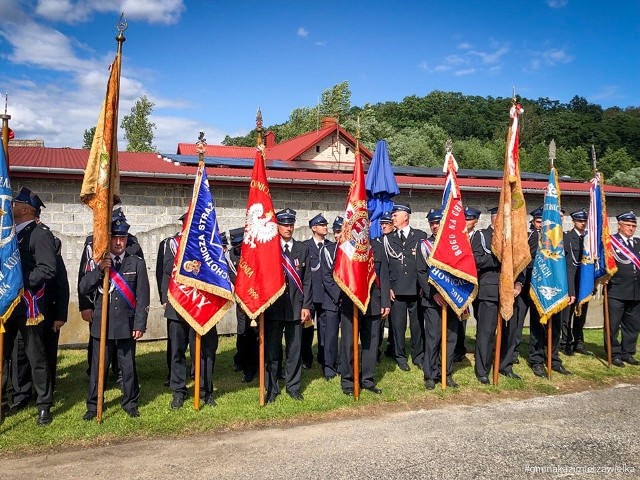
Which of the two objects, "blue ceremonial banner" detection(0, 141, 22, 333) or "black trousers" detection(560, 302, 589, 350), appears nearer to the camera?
"blue ceremonial banner" detection(0, 141, 22, 333)

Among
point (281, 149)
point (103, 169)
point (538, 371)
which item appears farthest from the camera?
point (281, 149)

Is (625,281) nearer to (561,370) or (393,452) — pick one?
(561,370)

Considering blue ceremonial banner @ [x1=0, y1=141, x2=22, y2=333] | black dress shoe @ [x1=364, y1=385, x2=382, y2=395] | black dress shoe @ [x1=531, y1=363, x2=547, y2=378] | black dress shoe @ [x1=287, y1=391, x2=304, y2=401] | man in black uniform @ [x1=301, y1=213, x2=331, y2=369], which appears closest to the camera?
blue ceremonial banner @ [x1=0, y1=141, x2=22, y2=333]

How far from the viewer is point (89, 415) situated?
5270 mm

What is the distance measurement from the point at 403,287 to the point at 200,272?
332 cm

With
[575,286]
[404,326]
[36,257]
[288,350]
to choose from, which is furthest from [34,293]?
[575,286]

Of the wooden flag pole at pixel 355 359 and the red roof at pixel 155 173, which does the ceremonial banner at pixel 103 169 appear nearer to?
the wooden flag pole at pixel 355 359

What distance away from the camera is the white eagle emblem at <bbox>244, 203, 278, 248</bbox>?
5988 mm

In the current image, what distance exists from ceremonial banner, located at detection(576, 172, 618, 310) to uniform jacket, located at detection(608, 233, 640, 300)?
7.1 inches

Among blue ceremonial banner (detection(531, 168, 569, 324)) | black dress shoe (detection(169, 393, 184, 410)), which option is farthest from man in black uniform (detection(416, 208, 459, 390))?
black dress shoe (detection(169, 393, 184, 410))

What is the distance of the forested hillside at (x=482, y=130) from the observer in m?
45.9

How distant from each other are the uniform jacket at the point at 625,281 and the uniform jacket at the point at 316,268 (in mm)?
4751

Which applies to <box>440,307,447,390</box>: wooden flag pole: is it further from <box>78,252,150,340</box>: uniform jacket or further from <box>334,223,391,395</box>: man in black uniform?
<box>78,252,150,340</box>: uniform jacket

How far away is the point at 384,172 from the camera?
9.20 metres
